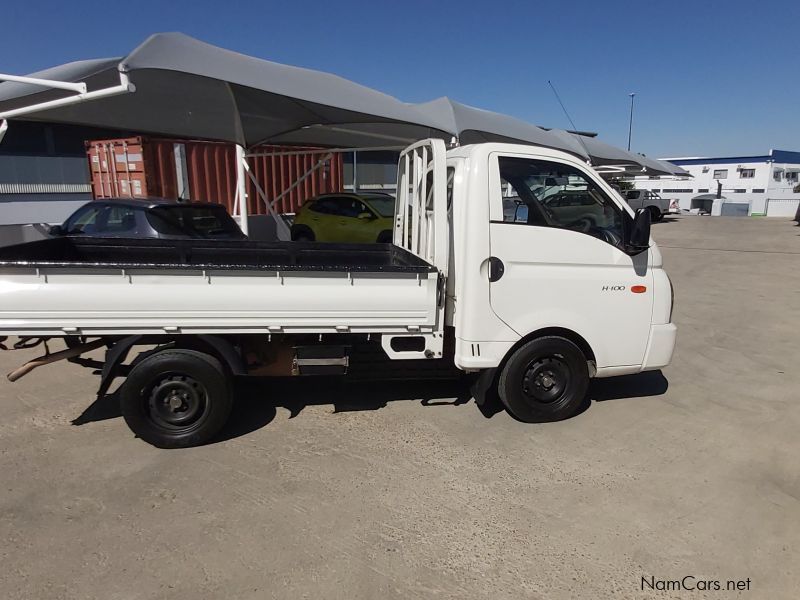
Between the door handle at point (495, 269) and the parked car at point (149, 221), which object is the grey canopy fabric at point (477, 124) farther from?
the door handle at point (495, 269)

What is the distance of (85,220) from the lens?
752 centimetres

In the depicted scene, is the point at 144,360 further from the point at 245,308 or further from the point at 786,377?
the point at 786,377

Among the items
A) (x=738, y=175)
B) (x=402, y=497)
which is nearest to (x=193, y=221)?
(x=402, y=497)

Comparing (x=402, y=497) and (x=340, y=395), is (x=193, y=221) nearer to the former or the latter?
(x=340, y=395)

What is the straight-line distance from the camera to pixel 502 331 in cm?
407

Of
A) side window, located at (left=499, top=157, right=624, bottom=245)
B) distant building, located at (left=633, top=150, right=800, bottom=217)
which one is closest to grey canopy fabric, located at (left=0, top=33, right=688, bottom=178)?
side window, located at (left=499, top=157, right=624, bottom=245)

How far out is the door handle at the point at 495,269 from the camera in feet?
12.9

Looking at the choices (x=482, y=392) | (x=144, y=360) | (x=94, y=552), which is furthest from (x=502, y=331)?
(x=94, y=552)

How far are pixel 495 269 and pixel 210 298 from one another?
2.07m

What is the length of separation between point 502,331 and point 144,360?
8.77 ft

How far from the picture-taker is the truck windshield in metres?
7.02

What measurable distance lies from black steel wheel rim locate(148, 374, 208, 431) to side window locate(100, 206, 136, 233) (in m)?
4.05

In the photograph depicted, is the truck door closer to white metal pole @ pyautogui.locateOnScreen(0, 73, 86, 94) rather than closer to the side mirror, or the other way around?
the side mirror

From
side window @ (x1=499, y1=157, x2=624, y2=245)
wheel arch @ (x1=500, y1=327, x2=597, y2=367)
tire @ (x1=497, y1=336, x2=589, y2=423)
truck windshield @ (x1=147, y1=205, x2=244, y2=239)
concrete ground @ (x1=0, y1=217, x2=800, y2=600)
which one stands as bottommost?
concrete ground @ (x1=0, y1=217, x2=800, y2=600)
